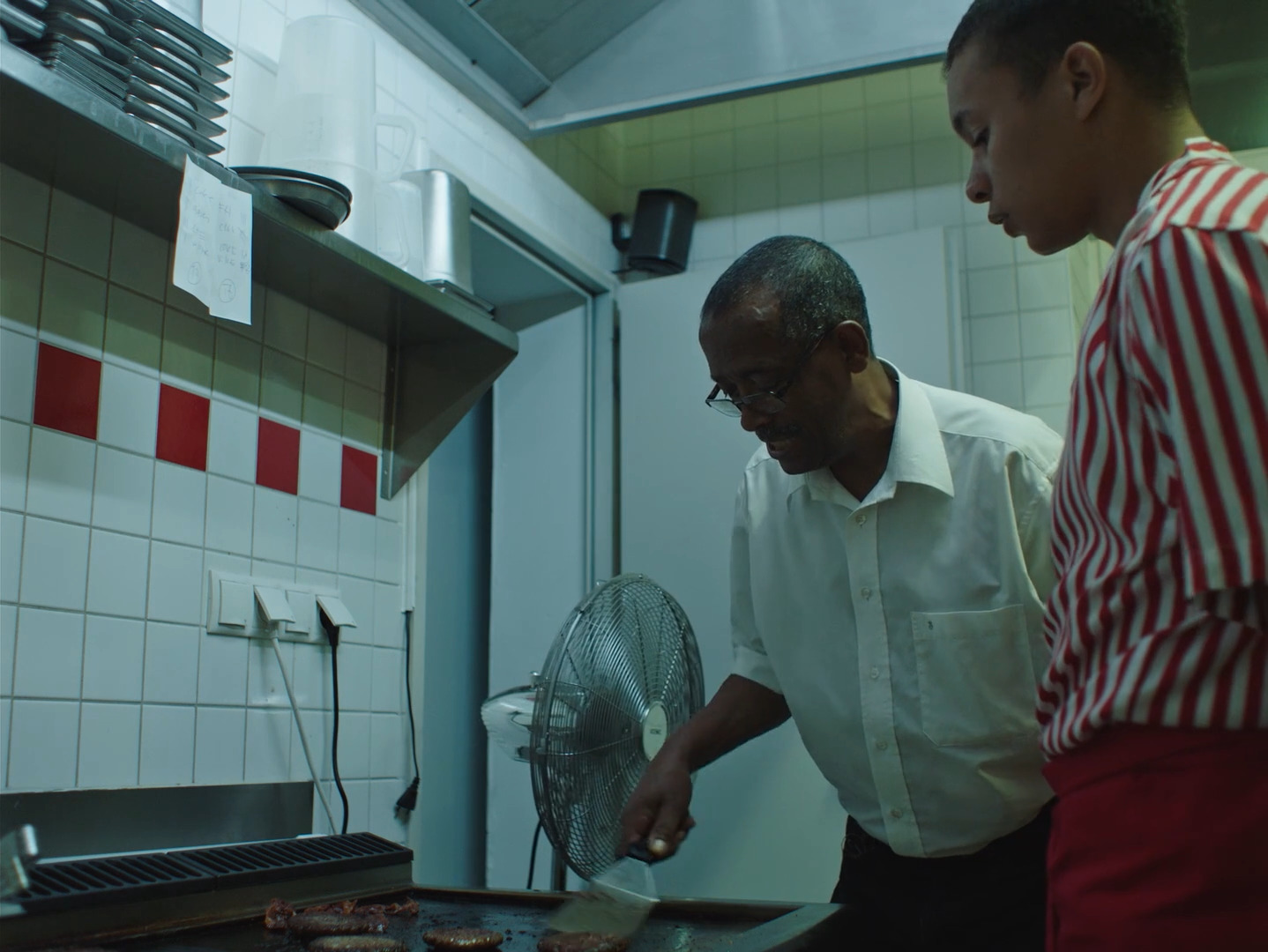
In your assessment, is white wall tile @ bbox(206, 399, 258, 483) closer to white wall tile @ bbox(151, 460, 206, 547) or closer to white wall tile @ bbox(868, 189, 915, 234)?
white wall tile @ bbox(151, 460, 206, 547)

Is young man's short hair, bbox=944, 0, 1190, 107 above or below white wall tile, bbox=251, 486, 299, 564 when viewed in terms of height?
above

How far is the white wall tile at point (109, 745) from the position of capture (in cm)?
157

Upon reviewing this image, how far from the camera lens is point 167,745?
1697mm

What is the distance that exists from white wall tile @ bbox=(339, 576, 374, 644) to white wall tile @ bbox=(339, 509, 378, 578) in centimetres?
2

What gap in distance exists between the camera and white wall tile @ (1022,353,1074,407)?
289 cm

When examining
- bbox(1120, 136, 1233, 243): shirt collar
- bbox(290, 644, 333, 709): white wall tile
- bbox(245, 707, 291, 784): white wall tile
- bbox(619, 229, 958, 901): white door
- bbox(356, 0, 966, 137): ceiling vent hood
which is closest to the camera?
bbox(1120, 136, 1233, 243): shirt collar

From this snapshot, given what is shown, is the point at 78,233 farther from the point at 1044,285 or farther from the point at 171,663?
the point at 1044,285

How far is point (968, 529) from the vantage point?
62.5 inches

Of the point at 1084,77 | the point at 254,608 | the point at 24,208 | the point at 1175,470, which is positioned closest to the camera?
the point at 1175,470

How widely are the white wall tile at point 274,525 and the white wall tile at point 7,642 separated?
1.47 feet

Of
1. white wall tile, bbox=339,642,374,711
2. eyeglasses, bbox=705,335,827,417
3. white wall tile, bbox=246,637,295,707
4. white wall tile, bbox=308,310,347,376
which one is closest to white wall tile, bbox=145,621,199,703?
white wall tile, bbox=246,637,295,707

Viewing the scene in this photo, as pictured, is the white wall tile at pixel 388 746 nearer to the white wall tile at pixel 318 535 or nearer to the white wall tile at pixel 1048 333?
the white wall tile at pixel 318 535

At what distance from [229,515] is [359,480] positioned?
365 millimetres

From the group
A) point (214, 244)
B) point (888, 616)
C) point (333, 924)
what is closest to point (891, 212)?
point (888, 616)
